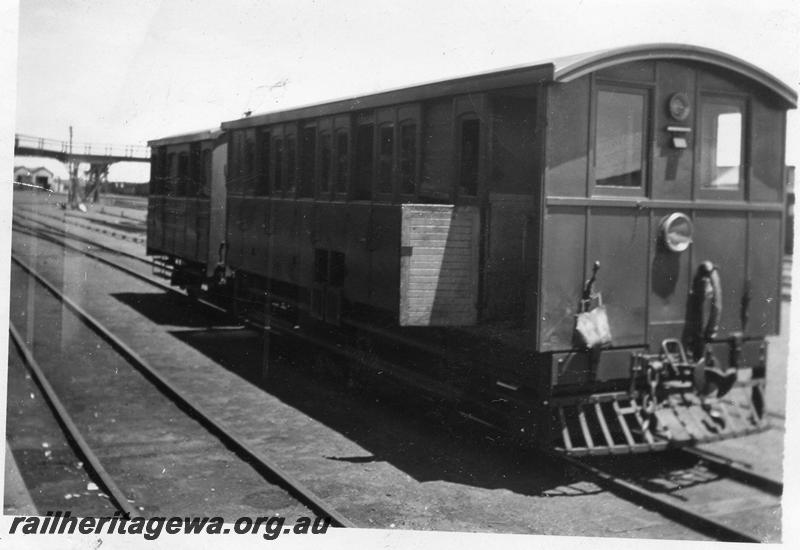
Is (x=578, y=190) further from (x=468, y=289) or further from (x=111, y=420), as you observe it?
(x=111, y=420)

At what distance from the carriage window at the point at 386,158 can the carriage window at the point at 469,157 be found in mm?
1189

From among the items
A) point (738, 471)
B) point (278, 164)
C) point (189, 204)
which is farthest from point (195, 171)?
point (738, 471)

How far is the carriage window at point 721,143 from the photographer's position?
7488mm

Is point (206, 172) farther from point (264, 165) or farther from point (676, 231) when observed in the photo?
point (676, 231)

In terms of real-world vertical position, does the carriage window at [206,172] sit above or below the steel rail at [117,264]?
above

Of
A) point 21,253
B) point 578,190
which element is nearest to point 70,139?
point 578,190

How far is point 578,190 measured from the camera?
6.95 m

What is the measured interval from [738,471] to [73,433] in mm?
6209

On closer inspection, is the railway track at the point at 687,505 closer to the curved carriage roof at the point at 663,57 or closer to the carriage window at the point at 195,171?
the curved carriage roof at the point at 663,57

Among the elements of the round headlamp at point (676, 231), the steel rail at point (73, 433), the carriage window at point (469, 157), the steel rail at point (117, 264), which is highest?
the carriage window at point (469, 157)

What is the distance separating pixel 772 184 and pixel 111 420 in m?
7.05

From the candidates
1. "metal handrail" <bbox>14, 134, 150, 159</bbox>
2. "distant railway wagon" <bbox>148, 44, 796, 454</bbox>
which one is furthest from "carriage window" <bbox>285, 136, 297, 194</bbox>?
"distant railway wagon" <bbox>148, 44, 796, 454</bbox>

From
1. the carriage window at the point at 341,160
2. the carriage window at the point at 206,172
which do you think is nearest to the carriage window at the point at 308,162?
the carriage window at the point at 341,160

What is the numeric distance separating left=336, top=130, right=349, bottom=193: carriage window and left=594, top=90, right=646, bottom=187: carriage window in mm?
3585
